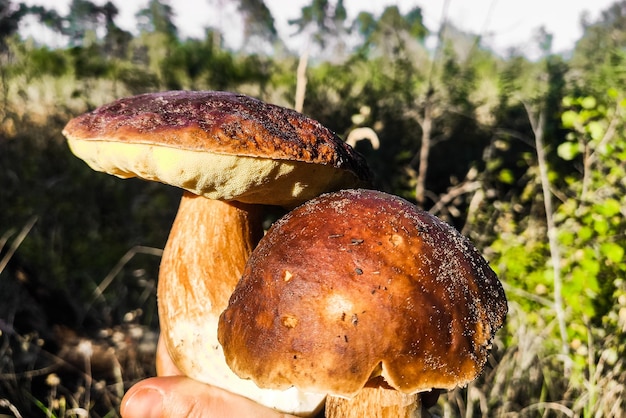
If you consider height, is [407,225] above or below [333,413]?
above

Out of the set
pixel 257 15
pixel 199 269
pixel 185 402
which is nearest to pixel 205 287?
pixel 199 269

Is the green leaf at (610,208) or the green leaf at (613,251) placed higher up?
the green leaf at (610,208)

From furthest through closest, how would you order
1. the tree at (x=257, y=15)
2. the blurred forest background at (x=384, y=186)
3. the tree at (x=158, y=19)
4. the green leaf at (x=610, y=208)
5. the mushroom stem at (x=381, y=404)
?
1. the tree at (x=257, y=15)
2. the tree at (x=158, y=19)
3. the blurred forest background at (x=384, y=186)
4. the green leaf at (x=610, y=208)
5. the mushroom stem at (x=381, y=404)

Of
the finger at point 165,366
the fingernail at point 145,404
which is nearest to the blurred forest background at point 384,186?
the finger at point 165,366

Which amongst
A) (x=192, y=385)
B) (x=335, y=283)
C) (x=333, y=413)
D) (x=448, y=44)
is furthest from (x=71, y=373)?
(x=448, y=44)

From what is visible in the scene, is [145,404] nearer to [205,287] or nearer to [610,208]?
[205,287]

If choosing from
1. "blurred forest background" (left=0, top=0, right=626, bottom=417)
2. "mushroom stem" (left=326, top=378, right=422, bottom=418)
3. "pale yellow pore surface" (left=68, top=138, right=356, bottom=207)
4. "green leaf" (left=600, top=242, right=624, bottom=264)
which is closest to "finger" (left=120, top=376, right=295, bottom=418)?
"mushroom stem" (left=326, top=378, right=422, bottom=418)

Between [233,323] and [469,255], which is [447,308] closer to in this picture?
[469,255]

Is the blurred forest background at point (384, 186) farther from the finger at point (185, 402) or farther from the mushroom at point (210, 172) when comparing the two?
the finger at point (185, 402)

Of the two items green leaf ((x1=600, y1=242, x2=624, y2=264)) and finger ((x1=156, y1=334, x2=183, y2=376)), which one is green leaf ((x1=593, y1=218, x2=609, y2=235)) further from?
finger ((x1=156, y1=334, x2=183, y2=376))
